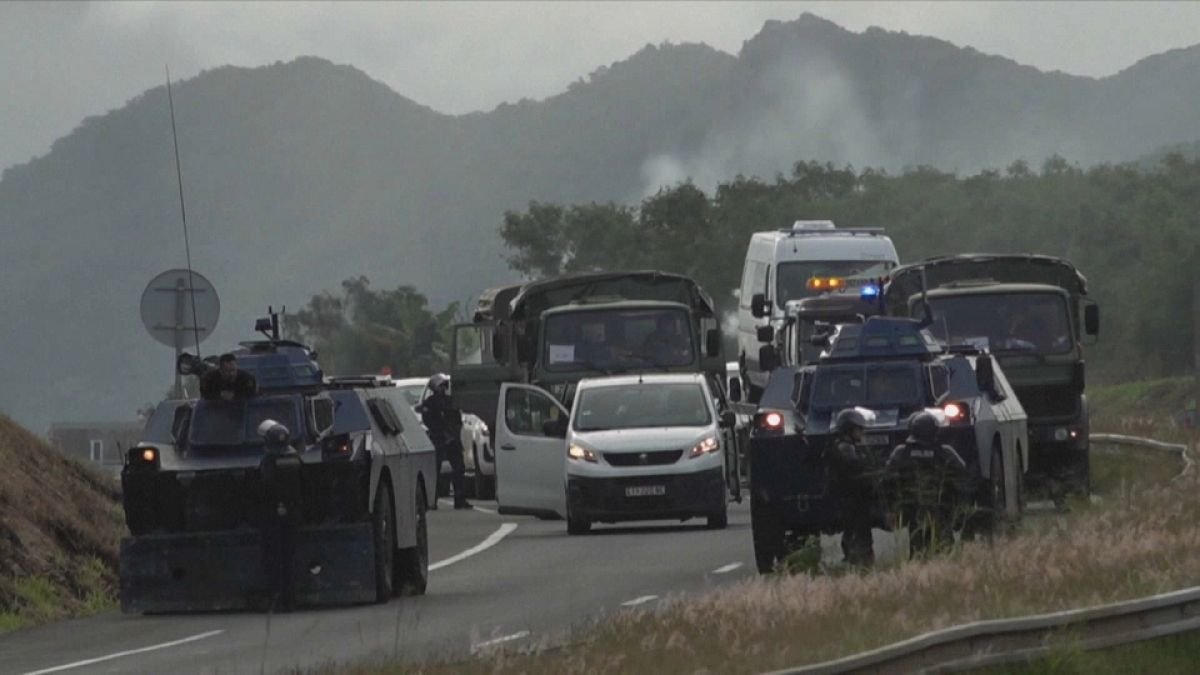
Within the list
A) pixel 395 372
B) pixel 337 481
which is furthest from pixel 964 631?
pixel 395 372

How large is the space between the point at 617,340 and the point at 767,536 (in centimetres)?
1548

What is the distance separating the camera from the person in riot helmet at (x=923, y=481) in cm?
2091

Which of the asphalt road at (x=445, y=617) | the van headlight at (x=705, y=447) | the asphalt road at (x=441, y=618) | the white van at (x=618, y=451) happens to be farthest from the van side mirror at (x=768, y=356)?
the asphalt road at (x=441, y=618)

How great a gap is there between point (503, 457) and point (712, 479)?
3.61 meters

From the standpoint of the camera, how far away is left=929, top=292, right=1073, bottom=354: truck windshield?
3231cm

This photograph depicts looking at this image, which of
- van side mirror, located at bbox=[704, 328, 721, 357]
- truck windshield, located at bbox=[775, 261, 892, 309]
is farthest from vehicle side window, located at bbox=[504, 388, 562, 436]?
truck windshield, located at bbox=[775, 261, 892, 309]

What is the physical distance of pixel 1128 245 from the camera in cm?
Answer: 11100

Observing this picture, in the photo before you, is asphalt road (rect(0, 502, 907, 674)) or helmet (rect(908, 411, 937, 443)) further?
helmet (rect(908, 411, 937, 443))

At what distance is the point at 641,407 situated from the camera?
31.6 m

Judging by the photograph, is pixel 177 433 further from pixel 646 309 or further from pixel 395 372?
pixel 395 372

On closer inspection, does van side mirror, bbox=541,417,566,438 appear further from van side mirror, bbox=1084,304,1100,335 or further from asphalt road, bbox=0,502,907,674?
van side mirror, bbox=1084,304,1100,335

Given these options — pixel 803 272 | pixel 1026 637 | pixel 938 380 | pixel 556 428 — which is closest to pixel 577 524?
pixel 556 428

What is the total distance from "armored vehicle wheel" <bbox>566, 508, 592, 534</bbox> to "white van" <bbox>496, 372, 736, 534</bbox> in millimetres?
16

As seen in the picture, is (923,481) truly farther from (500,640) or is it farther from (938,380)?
(500,640)
